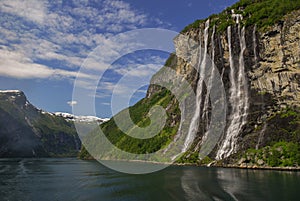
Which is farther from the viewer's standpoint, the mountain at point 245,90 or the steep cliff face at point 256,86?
the steep cliff face at point 256,86

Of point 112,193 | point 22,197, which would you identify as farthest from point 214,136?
point 22,197


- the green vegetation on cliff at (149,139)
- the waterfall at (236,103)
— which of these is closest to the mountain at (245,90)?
the waterfall at (236,103)

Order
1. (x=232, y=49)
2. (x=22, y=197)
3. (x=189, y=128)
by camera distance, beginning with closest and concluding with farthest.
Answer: (x=22, y=197) < (x=232, y=49) < (x=189, y=128)

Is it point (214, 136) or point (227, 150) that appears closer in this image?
point (227, 150)

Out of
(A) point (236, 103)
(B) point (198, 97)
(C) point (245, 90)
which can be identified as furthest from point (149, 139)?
(C) point (245, 90)

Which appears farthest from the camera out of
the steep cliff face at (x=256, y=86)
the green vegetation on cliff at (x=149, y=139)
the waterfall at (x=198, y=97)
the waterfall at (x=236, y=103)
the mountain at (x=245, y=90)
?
the green vegetation on cliff at (x=149, y=139)

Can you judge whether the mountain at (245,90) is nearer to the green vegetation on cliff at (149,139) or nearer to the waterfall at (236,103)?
the waterfall at (236,103)

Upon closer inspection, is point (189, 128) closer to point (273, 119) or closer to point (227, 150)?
point (227, 150)

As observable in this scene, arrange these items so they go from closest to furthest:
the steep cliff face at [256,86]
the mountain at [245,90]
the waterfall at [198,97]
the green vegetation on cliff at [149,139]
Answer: the mountain at [245,90] → the steep cliff face at [256,86] → the waterfall at [198,97] → the green vegetation on cliff at [149,139]
